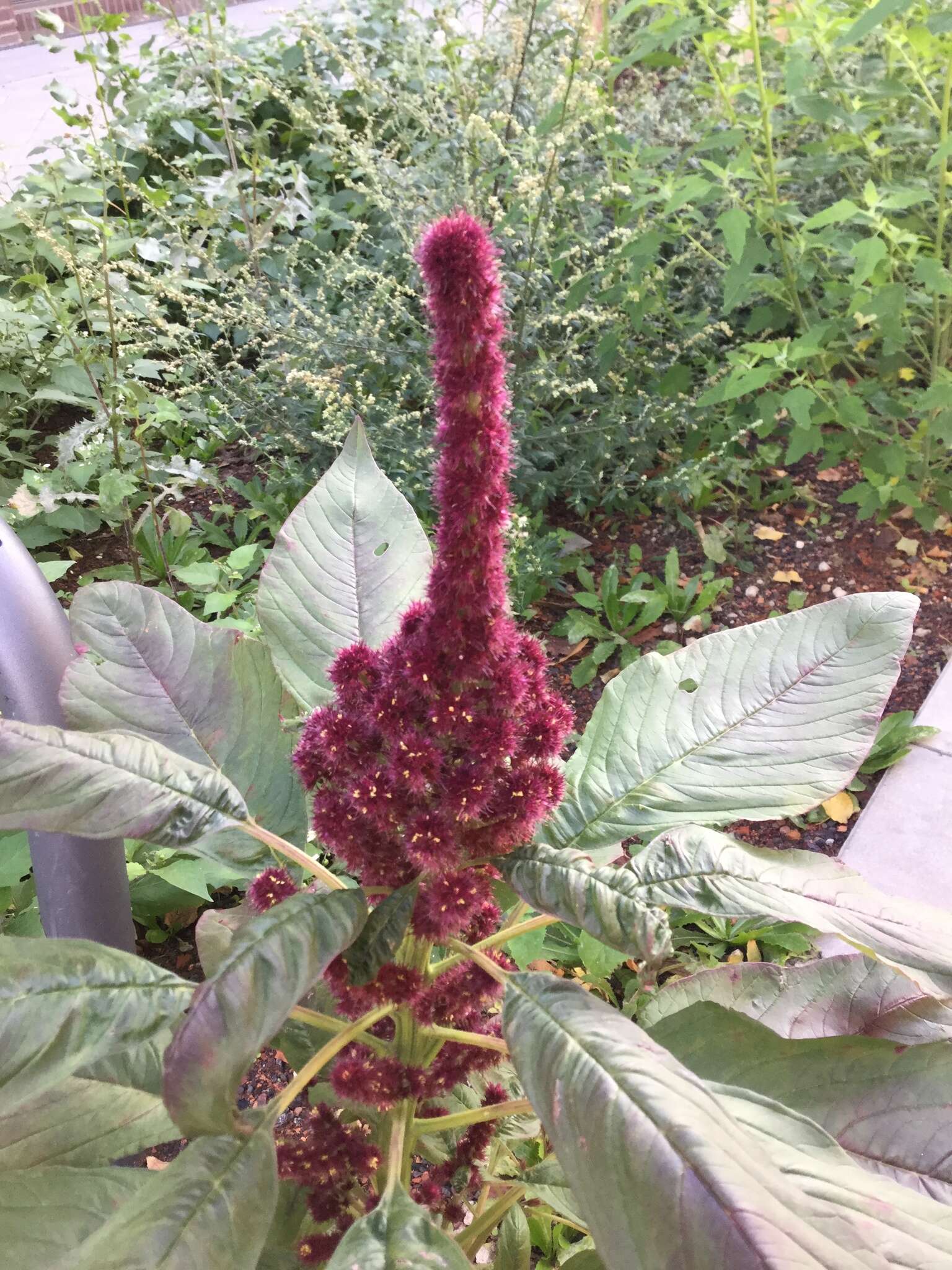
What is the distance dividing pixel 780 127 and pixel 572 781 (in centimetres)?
246

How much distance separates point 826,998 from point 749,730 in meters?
0.27

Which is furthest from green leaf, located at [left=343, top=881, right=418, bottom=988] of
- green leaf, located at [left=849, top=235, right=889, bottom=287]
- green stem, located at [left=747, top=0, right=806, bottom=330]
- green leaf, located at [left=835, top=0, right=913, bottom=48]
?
green stem, located at [left=747, top=0, right=806, bottom=330]

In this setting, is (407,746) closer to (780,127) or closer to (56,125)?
(780,127)

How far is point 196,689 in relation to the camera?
88 centimetres

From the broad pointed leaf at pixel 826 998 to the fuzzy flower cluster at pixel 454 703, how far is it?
1.00 feet

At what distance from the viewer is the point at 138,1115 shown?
0.78 meters

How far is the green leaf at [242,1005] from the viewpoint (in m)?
0.52

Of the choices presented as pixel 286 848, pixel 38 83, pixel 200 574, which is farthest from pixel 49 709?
pixel 38 83

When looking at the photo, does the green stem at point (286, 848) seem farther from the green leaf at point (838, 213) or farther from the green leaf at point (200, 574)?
the green leaf at point (838, 213)

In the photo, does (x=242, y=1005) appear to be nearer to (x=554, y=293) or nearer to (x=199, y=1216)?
(x=199, y=1216)

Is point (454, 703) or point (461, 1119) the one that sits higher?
point (454, 703)

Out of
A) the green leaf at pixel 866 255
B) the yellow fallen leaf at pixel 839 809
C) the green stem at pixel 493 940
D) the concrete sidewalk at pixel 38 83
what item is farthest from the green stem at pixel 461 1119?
the concrete sidewalk at pixel 38 83

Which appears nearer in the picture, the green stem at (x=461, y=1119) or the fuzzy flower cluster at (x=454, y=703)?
the fuzzy flower cluster at (x=454, y=703)

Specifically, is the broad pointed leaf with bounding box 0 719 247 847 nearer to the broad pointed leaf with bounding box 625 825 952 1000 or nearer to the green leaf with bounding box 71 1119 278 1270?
the green leaf with bounding box 71 1119 278 1270
